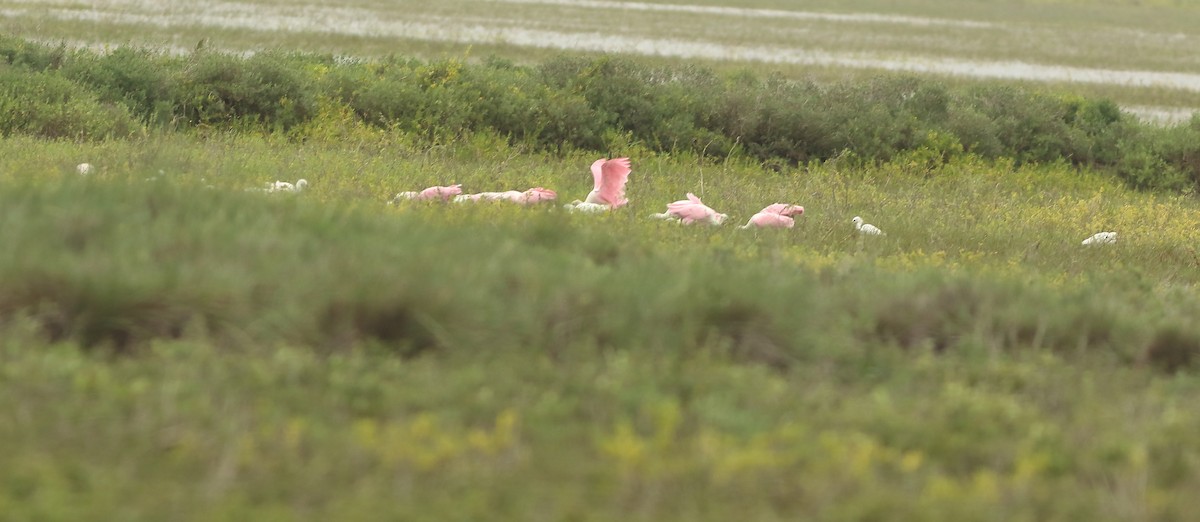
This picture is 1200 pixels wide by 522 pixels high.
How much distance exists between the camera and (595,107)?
50.8 feet

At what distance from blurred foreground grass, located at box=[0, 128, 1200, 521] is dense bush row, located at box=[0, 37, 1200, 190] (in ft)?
25.5

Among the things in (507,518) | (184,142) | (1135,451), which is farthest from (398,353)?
(184,142)

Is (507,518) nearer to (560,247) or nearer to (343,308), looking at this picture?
(343,308)

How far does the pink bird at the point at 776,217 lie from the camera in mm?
9073

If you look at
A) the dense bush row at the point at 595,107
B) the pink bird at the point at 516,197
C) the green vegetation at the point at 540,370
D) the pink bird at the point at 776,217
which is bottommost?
the dense bush row at the point at 595,107

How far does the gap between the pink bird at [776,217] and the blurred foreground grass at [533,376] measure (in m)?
2.41

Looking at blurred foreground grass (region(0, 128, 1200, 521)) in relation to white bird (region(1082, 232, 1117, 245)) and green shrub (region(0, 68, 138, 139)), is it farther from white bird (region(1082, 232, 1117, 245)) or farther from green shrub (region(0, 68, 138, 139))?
green shrub (region(0, 68, 138, 139))

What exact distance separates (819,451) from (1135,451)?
977mm

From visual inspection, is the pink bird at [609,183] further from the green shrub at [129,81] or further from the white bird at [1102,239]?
the green shrub at [129,81]

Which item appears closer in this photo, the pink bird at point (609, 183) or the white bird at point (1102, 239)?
the pink bird at point (609, 183)

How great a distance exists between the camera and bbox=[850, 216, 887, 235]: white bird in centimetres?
938

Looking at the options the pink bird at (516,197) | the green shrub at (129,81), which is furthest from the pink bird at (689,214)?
the green shrub at (129,81)

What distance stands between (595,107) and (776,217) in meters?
6.52

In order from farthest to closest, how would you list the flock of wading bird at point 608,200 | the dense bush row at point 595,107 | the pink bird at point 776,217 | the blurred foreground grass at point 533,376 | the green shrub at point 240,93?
the green shrub at point 240,93 < the dense bush row at point 595,107 < the pink bird at point 776,217 < the flock of wading bird at point 608,200 < the blurred foreground grass at point 533,376
